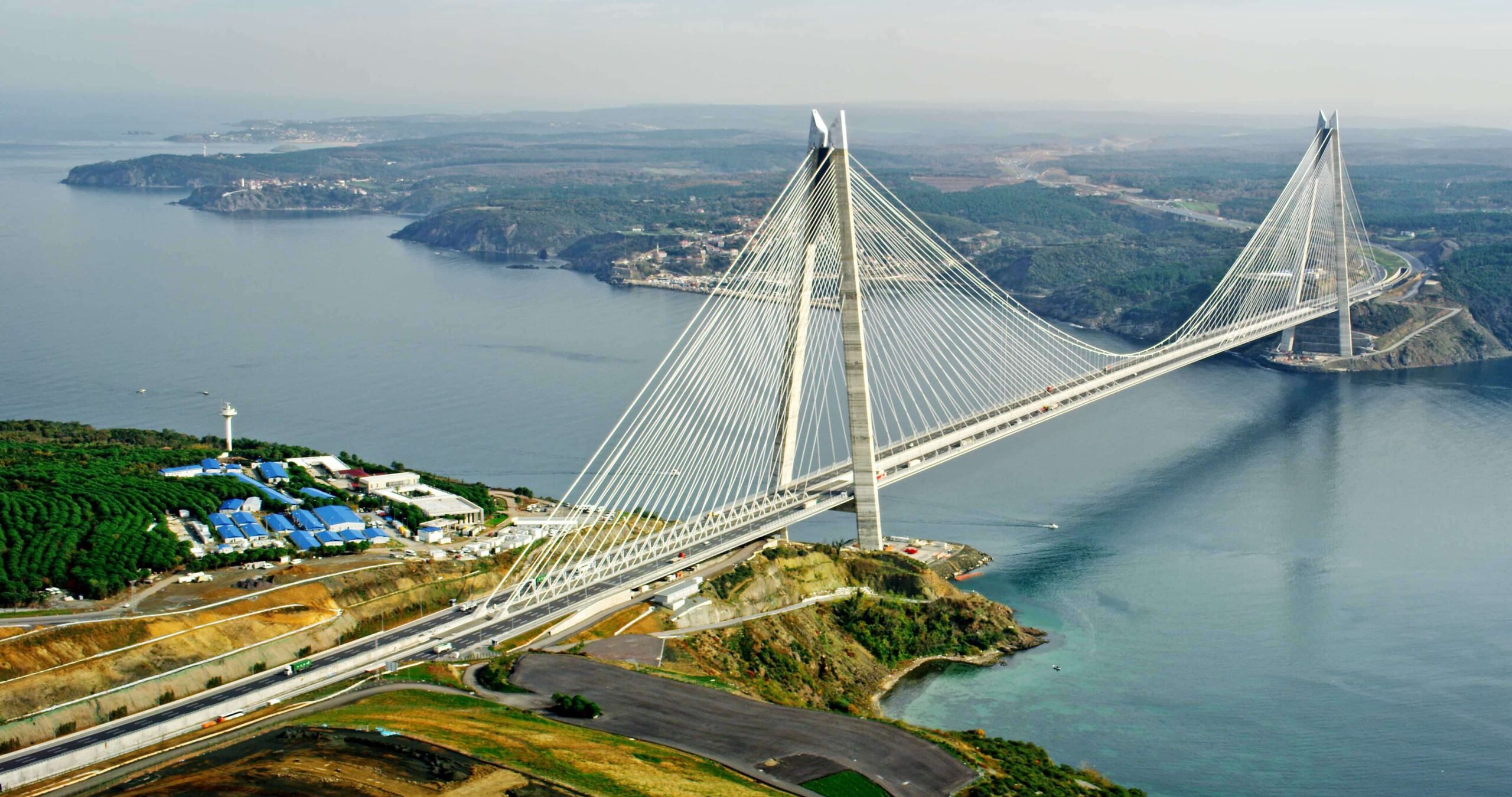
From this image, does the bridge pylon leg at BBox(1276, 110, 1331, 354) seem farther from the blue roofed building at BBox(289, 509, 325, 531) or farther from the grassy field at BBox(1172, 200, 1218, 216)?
the grassy field at BBox(1172, 200, 1218, 216)

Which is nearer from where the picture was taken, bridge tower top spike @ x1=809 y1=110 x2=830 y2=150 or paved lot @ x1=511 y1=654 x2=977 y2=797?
paved lot @ x1=511 y1=654 x2=977 y2=797

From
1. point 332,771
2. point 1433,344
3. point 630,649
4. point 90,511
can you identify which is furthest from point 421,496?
point 1433,344

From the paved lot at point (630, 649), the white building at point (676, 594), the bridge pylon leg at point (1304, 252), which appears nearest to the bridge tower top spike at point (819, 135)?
the white building at point (676, 594)

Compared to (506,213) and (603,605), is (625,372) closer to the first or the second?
(603,605)

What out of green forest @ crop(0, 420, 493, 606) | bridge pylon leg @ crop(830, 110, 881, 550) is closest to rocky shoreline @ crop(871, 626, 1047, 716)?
bridge pylon leg @ crop(830, 110, 881, 550)

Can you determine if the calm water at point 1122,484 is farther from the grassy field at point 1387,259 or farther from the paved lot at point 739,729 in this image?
the grassy field at point 1387,259

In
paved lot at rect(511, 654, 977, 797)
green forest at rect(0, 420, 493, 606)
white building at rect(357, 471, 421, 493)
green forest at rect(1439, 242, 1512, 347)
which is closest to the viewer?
paved lot at rect(511, 654, 977, 797)
